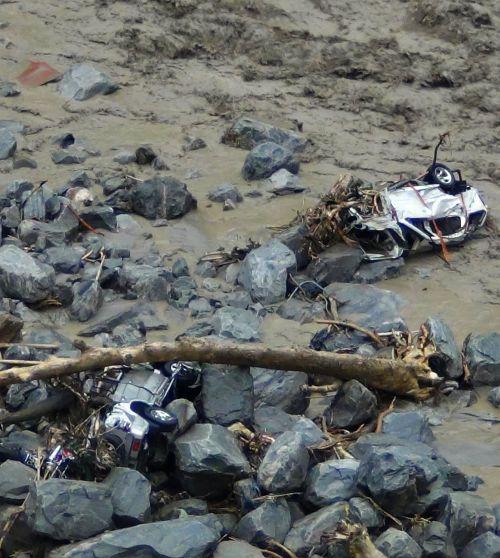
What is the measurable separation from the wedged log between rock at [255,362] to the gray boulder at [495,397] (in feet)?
0.92

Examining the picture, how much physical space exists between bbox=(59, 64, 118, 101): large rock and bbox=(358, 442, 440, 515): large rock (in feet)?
14.0

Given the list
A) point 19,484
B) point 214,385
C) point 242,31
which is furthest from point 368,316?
point 242,31

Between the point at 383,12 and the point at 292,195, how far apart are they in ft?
7.23

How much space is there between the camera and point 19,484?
4.04 m

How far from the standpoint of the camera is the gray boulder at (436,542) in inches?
155

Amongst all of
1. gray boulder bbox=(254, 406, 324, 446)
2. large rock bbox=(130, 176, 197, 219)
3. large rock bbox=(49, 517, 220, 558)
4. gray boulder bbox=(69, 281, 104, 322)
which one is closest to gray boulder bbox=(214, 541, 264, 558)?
large rock bbox=(49, 517, 220, 558)

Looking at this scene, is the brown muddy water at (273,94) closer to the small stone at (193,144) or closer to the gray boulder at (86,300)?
the small stone at (193,144)

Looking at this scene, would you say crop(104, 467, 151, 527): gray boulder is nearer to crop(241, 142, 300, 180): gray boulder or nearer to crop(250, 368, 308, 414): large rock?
crop(250, 368, 308, 414): large rock

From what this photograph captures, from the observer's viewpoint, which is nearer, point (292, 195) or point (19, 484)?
point (19, 484)

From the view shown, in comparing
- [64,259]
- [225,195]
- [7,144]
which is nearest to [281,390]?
[64,259]

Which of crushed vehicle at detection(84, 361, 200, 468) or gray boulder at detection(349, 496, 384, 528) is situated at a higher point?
crushed vehicle at detection(84, 361, 200, 468)

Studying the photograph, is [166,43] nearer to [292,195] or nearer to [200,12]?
[200,12]

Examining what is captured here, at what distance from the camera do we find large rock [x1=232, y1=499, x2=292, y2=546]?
397 centimetres

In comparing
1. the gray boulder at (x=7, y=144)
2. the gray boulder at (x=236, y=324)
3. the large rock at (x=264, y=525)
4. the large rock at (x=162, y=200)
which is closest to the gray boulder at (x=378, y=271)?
the gray boulder at (x=236, y=324)
